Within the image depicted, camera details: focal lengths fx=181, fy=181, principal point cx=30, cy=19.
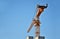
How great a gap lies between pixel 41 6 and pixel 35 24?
55.6 ft

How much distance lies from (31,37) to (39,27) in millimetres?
8188

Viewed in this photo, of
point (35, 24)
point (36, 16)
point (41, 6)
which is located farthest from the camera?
point (35, 24)

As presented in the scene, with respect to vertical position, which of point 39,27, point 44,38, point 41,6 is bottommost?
point 44,38

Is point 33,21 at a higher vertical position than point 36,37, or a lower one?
higher

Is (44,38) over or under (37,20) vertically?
under

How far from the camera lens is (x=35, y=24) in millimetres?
102312

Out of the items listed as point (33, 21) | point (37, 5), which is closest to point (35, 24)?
point (33, 21)

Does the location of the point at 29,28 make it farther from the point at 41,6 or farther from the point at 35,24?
the point at 41,6

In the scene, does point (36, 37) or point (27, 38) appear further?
point (27, 38)

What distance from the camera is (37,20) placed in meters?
100

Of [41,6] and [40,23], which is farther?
[40,23]

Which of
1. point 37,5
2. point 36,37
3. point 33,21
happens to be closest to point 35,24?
point 33,21

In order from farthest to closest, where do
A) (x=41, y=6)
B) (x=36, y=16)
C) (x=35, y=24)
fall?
(x=35, y=24)
(x=36, y=16)
(x=41, y=6)

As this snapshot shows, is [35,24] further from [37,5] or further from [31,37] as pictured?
[37,5]
